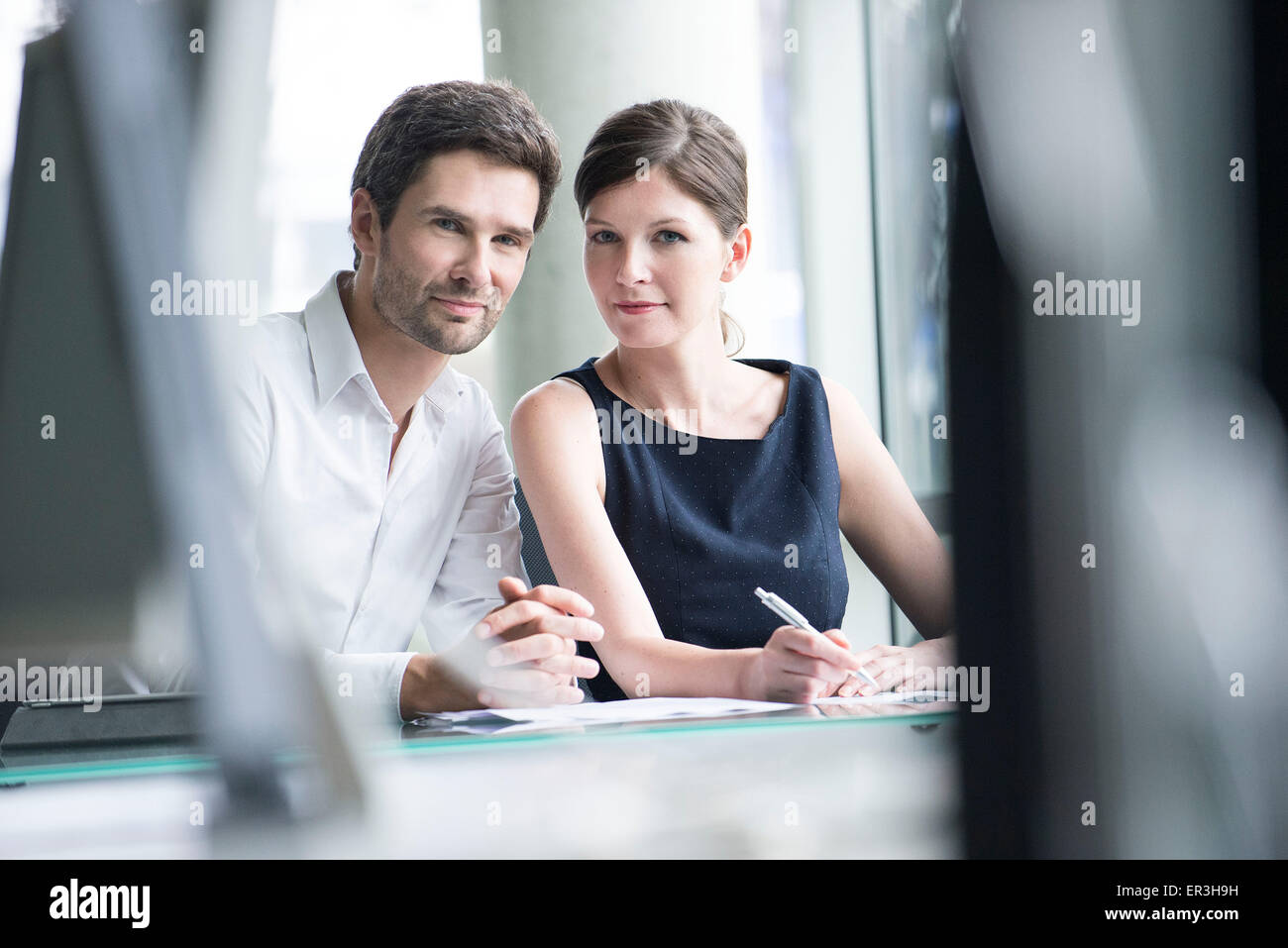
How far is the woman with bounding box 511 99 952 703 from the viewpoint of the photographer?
32.8 inches

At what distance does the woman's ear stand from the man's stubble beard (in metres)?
0.21

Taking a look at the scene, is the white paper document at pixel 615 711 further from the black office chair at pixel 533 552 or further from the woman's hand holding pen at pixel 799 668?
the black office chair at pixel 533 552

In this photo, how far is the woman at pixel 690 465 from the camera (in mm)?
833

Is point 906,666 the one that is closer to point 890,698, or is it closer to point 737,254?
point 890,698

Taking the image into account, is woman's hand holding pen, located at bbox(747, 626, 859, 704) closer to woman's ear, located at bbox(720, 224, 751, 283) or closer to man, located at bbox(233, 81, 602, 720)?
man, located at bbox(233, 81, 602, 720)

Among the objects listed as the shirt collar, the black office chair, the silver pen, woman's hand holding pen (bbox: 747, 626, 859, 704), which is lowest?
woman's hand holding pen (bbox: 747, 626, 859, 704)

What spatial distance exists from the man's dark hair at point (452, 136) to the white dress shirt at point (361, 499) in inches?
3.9

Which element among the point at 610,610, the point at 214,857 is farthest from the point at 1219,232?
the point at 214,857

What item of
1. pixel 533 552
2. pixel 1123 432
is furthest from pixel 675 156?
pixel 1123 432

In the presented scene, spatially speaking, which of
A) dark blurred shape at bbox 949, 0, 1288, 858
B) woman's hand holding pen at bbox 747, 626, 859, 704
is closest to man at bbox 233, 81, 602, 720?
woman's hand holding pen at bbox 747, 626, 859, 704

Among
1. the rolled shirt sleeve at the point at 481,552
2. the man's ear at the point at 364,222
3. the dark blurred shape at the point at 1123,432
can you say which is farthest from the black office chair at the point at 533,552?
the dark blurred shape at the point at 1123,432

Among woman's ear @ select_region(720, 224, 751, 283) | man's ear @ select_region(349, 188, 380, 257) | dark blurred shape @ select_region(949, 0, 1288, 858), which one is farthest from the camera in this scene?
woman's ear @ select_region(720, 224, 751, 283)

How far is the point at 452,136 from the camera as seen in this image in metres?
0.89

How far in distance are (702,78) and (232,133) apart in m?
0.37
